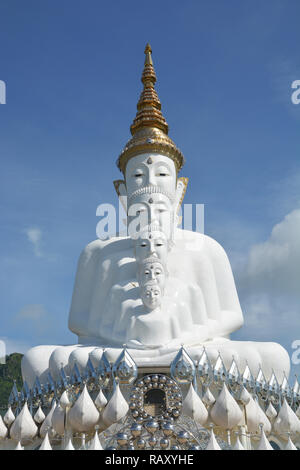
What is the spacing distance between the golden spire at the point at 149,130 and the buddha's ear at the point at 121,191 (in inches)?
20.7

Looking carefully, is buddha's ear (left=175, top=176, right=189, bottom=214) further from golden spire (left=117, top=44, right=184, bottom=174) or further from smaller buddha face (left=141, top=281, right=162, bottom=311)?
smaller buddha face (left=141, top=281, right=162, bottom=311)

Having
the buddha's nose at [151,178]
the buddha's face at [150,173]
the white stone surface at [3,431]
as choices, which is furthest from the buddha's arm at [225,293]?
the white stone surface at [3,431]

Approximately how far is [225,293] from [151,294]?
240cm

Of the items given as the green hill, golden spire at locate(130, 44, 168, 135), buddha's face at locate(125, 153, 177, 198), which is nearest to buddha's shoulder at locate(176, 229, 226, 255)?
buddha's face at locate(125, 153, 177, 198)

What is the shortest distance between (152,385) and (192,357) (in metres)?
1.11

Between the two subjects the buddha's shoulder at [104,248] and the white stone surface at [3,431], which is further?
the buddha's shoulder at [104,248]

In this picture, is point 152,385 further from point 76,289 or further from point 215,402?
point 76,289

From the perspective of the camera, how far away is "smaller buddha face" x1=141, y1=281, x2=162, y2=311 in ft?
31.1

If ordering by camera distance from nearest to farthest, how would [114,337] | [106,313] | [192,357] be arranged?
[192,357] < [114,337] < [106,313]

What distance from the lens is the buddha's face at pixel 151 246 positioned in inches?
389

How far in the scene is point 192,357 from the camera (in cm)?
827

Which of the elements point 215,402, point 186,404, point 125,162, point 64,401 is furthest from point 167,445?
point 125,162

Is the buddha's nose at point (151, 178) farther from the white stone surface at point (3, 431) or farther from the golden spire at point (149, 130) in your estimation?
the white stone surface at point (3, 431)

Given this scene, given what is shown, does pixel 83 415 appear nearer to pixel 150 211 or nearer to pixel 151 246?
pixel 151 246
